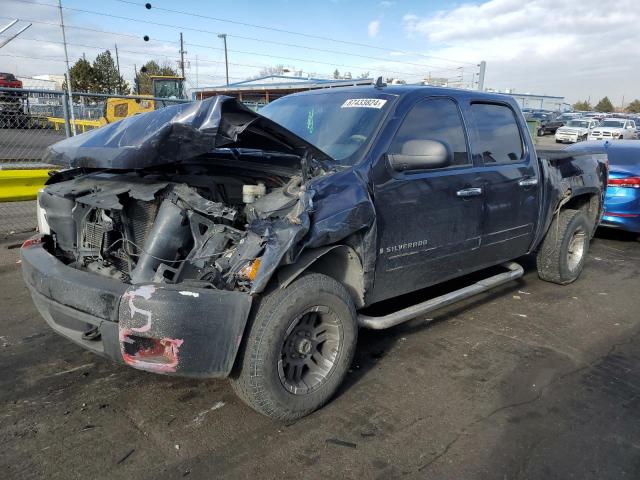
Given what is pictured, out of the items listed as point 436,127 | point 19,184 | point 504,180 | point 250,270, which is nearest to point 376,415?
point 250,270

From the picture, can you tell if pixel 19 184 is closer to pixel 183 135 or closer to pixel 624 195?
pixel 183 135

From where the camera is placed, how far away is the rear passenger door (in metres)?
4.19

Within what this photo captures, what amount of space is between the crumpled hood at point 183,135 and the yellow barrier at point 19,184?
4585 mm

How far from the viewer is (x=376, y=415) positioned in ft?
10.1

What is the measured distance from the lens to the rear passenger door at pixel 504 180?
13.7 ft

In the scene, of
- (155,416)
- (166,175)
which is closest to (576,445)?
(155,416)

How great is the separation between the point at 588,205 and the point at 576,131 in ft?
107

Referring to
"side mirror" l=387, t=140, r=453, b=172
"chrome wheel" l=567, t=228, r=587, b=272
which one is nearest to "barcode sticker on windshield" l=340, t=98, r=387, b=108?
"side mirror" l=387, t=140, r=453, b=172

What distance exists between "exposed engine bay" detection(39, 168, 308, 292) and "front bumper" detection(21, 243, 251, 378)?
5.9 inches

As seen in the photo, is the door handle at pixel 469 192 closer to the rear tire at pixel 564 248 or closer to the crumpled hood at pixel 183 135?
the crumpled hood at pixel 183 135

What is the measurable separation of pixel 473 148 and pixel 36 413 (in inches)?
141

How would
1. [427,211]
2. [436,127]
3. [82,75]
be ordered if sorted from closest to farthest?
[427,211], [436,127], [82,75]

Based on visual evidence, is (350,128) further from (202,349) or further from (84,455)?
(84,455)

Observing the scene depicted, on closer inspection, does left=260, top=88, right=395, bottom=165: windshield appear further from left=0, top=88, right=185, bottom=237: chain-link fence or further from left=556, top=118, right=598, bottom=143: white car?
left=556, top=118, right=598, bottom=143: white car
